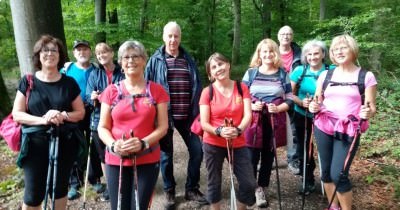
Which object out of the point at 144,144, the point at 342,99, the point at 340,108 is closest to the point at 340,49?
the point at 342,99

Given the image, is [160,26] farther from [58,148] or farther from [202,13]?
[58,148]

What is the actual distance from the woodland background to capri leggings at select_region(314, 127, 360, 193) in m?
2.18

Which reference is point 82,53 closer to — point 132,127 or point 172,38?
point 172,38

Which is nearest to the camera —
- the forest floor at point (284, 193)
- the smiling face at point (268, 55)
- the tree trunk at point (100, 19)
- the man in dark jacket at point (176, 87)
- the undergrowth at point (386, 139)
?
the smiling face at point (268, 55)

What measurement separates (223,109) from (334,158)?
56.6 inches

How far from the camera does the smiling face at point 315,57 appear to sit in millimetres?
4711

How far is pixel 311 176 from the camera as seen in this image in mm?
5293

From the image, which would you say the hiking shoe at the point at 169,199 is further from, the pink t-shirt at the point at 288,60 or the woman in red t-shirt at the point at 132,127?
the pink t-shirt at the point at 288,60

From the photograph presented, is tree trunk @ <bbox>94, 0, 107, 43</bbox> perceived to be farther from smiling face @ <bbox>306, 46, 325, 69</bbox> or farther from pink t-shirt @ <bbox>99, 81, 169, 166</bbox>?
pink t-shirt @ <bbox>99, 81, 169, 166</bbox>

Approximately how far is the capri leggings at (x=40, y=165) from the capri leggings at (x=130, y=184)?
628 millimetres

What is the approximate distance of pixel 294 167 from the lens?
614 centimetres

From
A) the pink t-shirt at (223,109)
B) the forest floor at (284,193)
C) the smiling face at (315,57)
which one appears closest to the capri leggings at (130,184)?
the pink t-shirt at (223,109)

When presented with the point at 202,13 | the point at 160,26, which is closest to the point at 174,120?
the point at 160,26

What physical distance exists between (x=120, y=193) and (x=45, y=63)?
1.52m
